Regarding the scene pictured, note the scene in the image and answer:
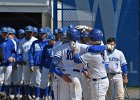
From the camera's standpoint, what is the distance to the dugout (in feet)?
68.9

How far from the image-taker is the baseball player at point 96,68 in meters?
12.1

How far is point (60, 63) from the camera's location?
479 inches

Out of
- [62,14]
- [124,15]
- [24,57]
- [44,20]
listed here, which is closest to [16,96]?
[24,57]

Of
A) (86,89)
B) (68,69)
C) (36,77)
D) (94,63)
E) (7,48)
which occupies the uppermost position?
(7,48)

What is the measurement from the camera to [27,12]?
2127 centimetres

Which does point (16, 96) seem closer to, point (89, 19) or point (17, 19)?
point (89, 19)

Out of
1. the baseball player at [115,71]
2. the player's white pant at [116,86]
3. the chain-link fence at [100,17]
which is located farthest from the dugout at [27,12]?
the player's white pant at [116,86]

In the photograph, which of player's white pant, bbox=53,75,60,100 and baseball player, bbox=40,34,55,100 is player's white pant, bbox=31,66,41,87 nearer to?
baseball player, bbox=40,34,55,100

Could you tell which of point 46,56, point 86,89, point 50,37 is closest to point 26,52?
point 46,56

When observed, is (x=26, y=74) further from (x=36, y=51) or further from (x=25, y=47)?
(x=36, y=51)

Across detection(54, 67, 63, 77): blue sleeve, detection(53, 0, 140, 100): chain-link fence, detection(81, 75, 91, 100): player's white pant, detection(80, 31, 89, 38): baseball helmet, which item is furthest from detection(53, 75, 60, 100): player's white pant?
detection(53, 0, 140, 100): chain-link fence

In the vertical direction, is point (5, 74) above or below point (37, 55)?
below

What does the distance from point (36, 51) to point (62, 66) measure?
3.92 metres

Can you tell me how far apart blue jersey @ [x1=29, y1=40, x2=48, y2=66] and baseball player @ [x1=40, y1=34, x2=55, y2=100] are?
0.41 feet
